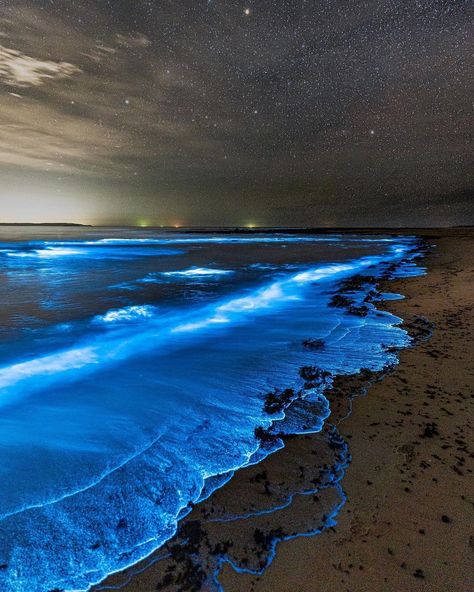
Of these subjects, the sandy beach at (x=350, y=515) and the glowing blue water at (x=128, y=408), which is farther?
the glowing blue water at (x=128, y=408)

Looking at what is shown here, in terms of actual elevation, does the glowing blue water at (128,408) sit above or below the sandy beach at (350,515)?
below

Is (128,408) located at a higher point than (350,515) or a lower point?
lower

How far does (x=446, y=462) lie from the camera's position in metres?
2.57

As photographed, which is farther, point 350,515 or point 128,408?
point 128,408

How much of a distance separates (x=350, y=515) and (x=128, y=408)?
8.52 feet

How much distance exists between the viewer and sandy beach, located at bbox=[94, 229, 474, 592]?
1762 mm

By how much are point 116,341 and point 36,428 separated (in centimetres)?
318

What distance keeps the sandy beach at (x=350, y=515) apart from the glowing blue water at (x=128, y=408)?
0.22 metres

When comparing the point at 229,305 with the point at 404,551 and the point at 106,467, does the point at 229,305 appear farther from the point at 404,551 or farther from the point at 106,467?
the point at 404,551

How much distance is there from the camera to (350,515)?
2119 mm

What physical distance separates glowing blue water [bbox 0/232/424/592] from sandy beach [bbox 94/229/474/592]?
0.22 m

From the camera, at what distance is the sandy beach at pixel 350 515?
5.78 feet

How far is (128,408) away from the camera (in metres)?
3.80

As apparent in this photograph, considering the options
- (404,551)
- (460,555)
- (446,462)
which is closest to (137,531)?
(404,551)
